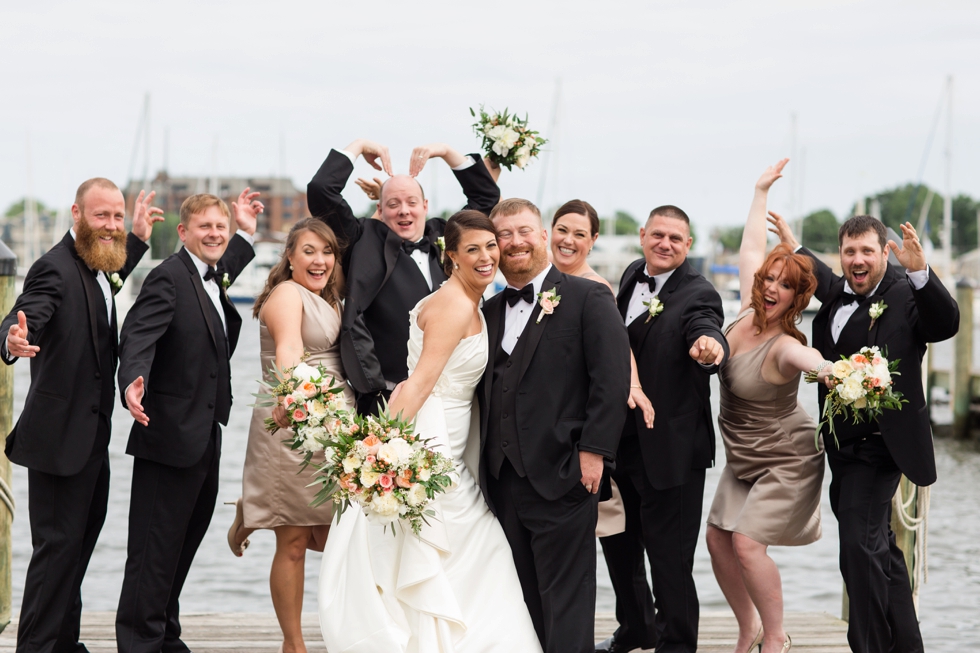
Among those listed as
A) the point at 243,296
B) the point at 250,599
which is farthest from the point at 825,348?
the point at 243,296

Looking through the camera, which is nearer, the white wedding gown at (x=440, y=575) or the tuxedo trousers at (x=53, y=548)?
the white wedding gown at (x=440, y=575)

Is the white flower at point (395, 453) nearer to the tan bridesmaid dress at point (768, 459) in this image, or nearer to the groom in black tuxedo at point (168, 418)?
the groom in black tuxedo at point (168, 418)

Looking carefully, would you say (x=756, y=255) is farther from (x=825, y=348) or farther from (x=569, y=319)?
(x=569, y=319)

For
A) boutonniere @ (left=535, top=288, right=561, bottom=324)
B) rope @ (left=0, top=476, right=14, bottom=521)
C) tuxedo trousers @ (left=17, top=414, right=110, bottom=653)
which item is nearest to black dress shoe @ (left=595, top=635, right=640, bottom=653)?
boutonniere @ (left=535, top=288, right=561, bottom=324)

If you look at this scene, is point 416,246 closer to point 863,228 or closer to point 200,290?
point 200,290

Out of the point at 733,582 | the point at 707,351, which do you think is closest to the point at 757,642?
the point at 733,582

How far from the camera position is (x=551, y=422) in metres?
4.64

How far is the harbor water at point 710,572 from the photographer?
31.8 ft

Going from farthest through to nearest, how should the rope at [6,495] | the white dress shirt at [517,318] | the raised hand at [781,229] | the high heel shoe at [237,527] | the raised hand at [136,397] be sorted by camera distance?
the rope at [6,495] < the raised hand at [781,229] < the high heel shoe at [237,527] < the white dress shirt at [517,318] < the raised hand at [136,397]

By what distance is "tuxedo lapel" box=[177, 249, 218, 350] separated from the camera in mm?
5148

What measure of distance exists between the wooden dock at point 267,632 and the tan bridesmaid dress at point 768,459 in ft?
2.90

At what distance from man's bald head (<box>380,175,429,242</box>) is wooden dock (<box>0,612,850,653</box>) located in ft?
7.74

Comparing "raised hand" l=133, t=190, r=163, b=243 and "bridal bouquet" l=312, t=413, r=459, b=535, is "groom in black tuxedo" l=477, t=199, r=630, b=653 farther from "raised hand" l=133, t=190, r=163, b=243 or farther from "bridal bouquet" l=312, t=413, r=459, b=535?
"raised hand" l=133, t=190, r=163, b=243

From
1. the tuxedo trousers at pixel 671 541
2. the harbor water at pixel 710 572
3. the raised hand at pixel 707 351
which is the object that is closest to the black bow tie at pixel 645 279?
the raised hand at pixel 707 351
